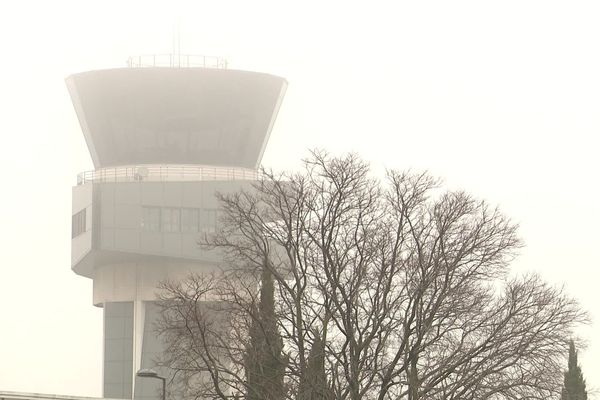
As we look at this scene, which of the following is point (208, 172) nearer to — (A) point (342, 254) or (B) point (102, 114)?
(B) point (102, 114)

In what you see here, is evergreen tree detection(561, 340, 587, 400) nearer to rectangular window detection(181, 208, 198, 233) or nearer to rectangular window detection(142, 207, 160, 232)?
rectangular window detection(181, 208, 198, 233)

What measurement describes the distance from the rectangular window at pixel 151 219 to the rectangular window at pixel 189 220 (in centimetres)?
150

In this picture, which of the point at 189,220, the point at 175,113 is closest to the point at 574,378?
the point at 189,220

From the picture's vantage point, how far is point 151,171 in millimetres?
99312

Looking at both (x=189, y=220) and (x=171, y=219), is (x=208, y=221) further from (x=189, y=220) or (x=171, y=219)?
(x=171, y=219)

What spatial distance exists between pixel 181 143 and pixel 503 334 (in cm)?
4930

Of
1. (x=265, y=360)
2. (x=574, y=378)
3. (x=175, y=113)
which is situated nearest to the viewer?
(x=265, y=360)

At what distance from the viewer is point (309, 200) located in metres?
54.7

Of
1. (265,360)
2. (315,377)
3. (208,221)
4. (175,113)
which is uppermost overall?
(175,113)

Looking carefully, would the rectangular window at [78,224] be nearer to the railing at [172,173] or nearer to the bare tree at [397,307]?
the railing at [172,173]

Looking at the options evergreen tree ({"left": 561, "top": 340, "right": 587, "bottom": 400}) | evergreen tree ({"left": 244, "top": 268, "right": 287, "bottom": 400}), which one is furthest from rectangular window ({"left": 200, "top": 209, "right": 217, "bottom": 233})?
evergreen tree ({"left": 244, "top": 268, "right": 287, "bottom": 400})

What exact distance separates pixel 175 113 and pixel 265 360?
46.7m

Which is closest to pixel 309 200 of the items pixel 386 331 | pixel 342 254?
pixel 342 254

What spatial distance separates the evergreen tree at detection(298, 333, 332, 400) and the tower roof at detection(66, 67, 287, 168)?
154 ft
